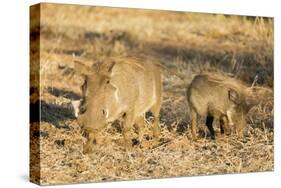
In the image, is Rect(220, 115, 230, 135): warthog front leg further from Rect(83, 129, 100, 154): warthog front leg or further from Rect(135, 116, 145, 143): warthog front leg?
Rect(83, 129, 100, 154): warthog front leg

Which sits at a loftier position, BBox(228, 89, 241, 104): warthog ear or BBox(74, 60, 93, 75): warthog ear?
BBox(74, 60, 93, 75): warthog ear

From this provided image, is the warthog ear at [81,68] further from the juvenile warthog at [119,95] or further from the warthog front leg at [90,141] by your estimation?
the warthog front leg at [90,141]

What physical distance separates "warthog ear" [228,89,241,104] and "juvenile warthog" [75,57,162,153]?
0.91m

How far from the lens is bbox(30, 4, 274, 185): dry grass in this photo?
334 inches

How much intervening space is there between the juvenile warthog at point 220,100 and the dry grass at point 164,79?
0.09 m

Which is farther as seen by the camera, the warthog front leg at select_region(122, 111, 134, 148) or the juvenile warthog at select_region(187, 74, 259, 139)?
the juvenile warthog at select_region(187, 74, 259, 139)

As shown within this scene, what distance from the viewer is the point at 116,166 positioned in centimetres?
882

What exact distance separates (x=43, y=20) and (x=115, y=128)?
1.40m

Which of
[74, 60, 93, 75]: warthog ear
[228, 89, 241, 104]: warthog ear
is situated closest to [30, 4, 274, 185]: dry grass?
[74, 60, 93, 75]: warthog ear

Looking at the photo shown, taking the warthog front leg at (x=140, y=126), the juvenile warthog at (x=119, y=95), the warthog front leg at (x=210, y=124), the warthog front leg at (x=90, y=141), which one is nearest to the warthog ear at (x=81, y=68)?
the juvenile warthog at (x=119, y=95)

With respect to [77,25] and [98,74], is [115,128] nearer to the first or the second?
[98,74]

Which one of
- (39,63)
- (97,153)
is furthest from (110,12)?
(97,153)

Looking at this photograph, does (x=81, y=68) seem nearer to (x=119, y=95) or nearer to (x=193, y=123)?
(x=119, y=95)

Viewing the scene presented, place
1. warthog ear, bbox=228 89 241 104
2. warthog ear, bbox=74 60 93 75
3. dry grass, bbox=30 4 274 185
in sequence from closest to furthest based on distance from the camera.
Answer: dry grass, bbox=30 4 274 185 < warthog ear, bbox=74 60 93 75 < warthog ear, bbox=228 89 241 104
